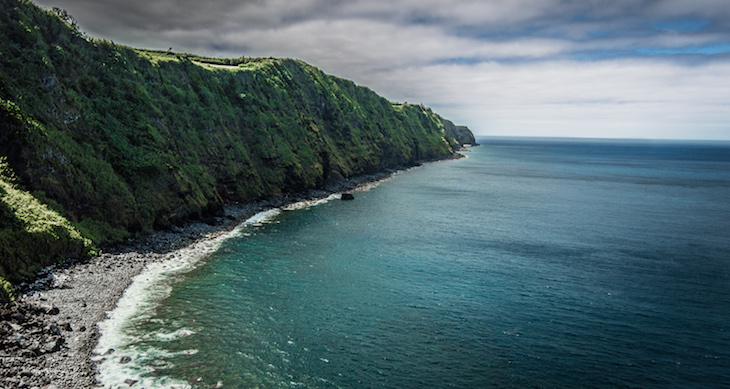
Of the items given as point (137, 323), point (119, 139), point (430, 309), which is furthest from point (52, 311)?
point (119, 139)

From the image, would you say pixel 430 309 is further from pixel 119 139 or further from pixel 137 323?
pixel 119 139

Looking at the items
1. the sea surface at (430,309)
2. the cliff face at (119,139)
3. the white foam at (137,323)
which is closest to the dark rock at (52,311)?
the white foam at (137,323)

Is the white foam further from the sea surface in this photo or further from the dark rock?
the dark rock

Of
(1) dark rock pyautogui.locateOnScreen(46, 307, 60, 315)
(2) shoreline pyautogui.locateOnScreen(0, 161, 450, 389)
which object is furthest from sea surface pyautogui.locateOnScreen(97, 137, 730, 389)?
(1) dark rock pyautogui.locateOnScreen(46, 307, 60, 315)

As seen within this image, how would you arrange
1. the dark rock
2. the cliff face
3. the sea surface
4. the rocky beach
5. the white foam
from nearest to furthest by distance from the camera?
the rocky beach < the white foam < the sea surface < the dark rock < the cliff face

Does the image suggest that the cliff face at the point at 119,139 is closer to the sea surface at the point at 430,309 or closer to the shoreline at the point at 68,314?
the shoreline at the point at 68,314
